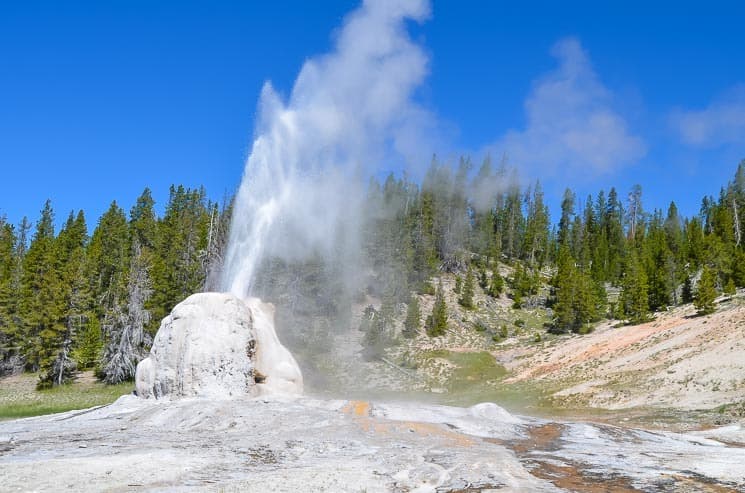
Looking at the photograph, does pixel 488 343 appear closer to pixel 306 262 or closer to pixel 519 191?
pixel 306 262

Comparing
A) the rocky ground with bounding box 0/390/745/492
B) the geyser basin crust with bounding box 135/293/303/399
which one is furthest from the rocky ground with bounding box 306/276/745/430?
the geyser basin crust with bounding box 135/293/303/399

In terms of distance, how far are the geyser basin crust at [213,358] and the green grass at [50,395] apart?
14567 millimetres

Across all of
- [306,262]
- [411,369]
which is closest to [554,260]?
[411,369]

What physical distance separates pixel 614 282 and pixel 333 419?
282 feet

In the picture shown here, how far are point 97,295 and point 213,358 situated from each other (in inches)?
2178

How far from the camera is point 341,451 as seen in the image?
54.1ft

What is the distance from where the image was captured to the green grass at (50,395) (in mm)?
38037

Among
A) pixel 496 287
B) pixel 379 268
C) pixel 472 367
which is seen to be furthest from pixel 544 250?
pixel 472 367

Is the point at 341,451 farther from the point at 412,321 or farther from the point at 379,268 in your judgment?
the point at 379,268

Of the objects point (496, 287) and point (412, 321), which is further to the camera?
point (496, 287)

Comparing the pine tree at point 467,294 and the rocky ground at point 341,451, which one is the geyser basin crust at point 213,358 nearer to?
the rocky ground at point 341,451

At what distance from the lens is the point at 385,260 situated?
3233 inches

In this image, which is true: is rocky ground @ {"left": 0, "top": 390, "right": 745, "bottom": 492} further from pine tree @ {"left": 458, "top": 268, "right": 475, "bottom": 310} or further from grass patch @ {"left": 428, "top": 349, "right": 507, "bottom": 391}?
pine tree @ {"left": 458, "top": 268, "right": 475, "bottom": 310}

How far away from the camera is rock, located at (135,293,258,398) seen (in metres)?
25.2
